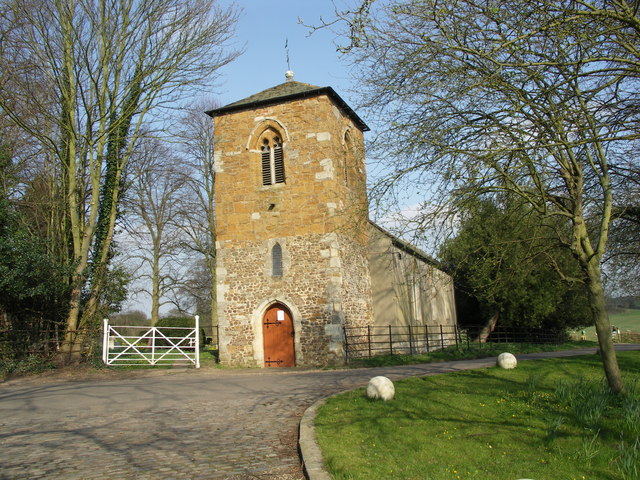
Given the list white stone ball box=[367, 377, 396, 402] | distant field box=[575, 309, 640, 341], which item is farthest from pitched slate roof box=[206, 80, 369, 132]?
distant field box=[575, 309, 640, 341]

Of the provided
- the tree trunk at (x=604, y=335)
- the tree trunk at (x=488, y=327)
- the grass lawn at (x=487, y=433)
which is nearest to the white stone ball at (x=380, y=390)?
the grass lawn at (x=487, y=433)

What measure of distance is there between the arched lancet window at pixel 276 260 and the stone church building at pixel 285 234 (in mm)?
36

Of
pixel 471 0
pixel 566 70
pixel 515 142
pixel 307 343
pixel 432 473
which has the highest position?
pixel 471 0

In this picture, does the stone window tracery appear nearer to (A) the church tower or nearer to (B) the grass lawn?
(A) the church tower

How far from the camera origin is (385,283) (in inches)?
898

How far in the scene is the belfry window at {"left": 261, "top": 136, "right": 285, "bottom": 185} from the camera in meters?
20.0

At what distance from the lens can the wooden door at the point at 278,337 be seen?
1897 cm

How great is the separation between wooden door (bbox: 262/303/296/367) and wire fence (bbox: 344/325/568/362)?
6.74ft

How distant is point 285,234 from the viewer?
1925 cm

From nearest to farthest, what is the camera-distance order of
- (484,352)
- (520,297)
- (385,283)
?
(484,352), (385,283), (520,297)

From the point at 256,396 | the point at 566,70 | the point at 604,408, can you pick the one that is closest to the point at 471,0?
the point at 566,70

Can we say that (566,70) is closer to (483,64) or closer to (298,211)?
(483,64)

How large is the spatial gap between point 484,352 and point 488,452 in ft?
53.4

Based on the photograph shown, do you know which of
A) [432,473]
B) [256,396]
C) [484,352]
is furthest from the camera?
[484,352]
